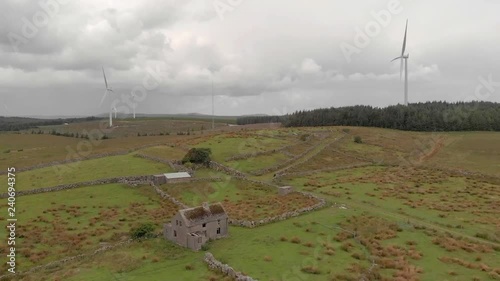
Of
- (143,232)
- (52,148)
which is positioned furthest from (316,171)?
(52,148)

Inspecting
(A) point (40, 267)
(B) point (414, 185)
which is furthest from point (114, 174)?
(B) point (414, 185)

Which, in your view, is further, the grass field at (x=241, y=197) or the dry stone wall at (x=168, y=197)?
the dry stone wall at (x=168, y=197)

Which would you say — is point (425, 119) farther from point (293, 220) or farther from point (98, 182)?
point (98, 182)

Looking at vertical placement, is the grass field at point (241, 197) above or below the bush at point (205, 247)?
above

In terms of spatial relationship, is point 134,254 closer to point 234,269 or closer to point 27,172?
point 234,269

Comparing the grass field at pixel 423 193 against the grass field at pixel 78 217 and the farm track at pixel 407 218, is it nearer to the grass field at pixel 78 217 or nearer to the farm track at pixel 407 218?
the farm track at pixel 407 218

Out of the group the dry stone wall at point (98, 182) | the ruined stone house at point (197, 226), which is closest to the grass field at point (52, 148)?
the dry stone wall at point (98, 182)

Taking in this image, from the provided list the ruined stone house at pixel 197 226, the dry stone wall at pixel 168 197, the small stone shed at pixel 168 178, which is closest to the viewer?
the ruined stone house at pixel 197 226

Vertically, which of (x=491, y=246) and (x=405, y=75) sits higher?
(x=405, y=75)

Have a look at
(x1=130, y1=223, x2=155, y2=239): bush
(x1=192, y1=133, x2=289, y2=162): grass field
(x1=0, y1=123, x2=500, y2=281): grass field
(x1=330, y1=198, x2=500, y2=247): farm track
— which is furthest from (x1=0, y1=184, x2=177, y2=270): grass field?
(x1=192, y1=133, x2=289, y2=162): grass field
